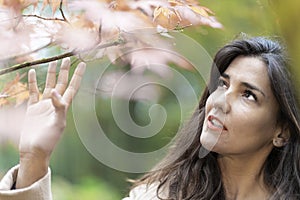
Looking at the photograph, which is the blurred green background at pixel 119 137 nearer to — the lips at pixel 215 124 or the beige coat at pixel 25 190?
the lips at pixel 215 124

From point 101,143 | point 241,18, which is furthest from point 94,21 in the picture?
point 101,143

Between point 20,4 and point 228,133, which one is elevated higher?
point 20,4

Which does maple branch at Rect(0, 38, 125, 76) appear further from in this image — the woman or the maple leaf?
the woman

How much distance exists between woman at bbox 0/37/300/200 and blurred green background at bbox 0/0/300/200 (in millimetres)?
224

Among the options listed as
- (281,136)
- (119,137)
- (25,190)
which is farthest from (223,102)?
(119,137)

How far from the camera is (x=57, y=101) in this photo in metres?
0.84

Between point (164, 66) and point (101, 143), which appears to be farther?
point (101, 143)

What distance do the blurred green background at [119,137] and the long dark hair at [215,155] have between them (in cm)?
20

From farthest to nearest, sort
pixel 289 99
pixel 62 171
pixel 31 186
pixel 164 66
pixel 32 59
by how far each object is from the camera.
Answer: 1. pixel 62 171
2. pixel 164 66
3. pixel 289 99
4. pixel 32 59
5. pixel 31 186

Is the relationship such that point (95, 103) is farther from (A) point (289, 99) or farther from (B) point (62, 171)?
(A) point (289, 99)

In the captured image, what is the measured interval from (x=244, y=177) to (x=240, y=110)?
198mm

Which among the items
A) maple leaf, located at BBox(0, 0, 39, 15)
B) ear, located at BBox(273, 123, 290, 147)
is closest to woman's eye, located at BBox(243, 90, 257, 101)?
ear, located at BBox(273, 123, 290, 147)

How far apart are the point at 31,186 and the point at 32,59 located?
0.26 meters

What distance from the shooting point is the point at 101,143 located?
1.70 metres
